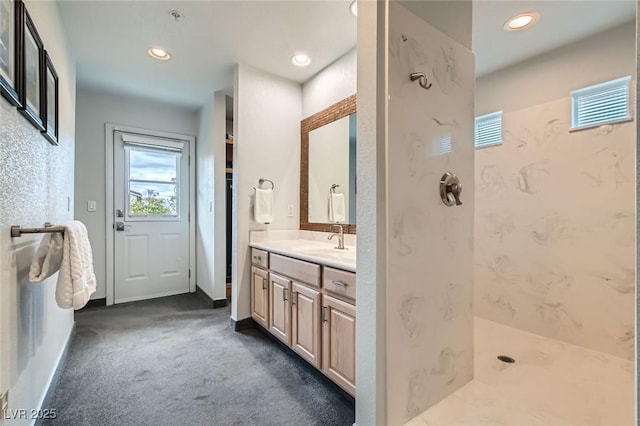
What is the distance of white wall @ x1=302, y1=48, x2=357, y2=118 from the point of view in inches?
96.7

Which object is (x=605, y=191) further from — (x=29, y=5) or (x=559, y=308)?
(x=29, y=5)

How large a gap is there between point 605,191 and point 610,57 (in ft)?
3.09

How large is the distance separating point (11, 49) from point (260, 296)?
2.08 m

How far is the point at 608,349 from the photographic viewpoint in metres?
2.12

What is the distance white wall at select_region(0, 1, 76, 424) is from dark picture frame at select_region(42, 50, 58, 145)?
0.07 meters

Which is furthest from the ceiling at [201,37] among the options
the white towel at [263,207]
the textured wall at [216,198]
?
the white towel at [263,207]

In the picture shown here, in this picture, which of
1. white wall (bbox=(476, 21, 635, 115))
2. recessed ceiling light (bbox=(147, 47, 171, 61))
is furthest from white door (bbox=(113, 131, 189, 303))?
white wall (bbox=(476, 21, 635, 115))

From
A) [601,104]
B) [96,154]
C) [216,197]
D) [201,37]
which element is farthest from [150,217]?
[601,104]

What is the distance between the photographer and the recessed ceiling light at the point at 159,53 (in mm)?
Result: 2440

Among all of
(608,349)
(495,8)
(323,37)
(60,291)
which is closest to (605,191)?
(608,349)

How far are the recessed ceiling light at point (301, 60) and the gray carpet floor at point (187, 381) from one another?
7.97 ft

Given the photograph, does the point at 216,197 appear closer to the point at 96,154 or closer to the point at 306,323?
the point at 96,154

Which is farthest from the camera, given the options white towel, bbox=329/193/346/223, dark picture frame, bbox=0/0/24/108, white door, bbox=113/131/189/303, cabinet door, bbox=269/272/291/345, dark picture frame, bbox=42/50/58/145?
white door, bbox=113/131/189/303

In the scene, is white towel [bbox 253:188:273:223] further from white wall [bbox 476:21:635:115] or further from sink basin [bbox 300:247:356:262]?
white wall [bbox 476:21:635:115]
